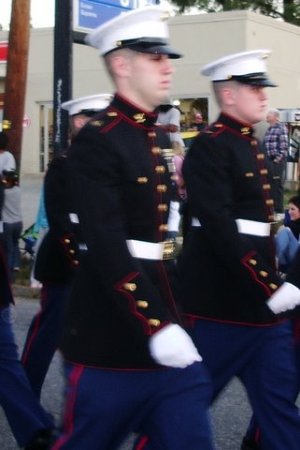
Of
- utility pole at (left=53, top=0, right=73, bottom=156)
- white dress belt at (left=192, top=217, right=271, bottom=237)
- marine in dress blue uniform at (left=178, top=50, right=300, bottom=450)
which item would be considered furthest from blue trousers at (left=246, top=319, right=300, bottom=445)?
utility pole at (left=53, top=0, right=73, bottom=156)

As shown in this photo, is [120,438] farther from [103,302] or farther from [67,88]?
[67,88]

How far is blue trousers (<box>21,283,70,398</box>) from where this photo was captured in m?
5.13

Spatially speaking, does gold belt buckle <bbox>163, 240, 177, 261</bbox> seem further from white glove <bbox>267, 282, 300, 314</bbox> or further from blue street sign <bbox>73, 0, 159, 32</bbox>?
blue street sign <bbox>73, 0, 159, 32</bbox>

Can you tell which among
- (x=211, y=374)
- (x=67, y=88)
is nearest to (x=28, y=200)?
(x=67, y=88)

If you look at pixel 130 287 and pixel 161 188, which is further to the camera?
pixel 161 188

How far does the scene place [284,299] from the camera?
361 centimetres

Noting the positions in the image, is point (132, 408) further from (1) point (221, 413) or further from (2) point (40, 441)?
(1) point (221, 413)

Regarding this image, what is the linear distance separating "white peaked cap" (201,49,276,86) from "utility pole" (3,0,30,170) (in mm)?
9109

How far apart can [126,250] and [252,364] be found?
3.71ft

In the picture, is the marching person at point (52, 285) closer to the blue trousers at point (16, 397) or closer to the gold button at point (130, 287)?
the blue trousers at point (16, 397)

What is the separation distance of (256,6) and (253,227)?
29.0m

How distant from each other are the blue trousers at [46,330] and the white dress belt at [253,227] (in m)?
1.50

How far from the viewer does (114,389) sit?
2.90m

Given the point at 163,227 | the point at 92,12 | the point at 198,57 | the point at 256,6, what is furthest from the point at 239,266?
the point at 256,6
